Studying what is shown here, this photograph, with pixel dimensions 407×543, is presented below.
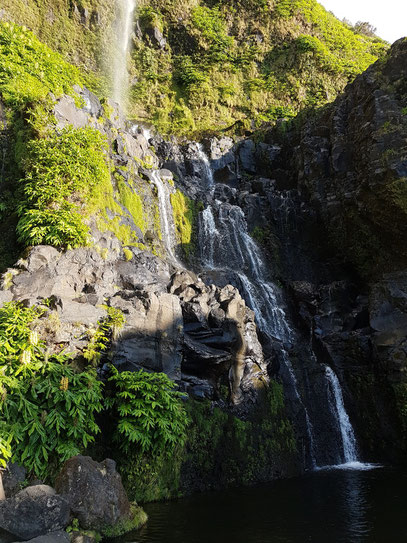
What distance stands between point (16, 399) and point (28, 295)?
3467mm

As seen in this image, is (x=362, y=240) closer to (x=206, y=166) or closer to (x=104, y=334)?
(x=206, y=166)

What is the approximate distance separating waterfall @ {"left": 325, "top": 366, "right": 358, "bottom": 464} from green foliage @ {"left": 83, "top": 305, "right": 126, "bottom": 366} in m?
9.35

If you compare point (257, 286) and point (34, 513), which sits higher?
point (257, 286)

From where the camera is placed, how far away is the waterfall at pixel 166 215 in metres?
20.4

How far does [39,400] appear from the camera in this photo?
8742 millimetres

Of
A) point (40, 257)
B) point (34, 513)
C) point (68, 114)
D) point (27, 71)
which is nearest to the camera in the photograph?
point (34, 513)

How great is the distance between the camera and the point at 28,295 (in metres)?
11.1

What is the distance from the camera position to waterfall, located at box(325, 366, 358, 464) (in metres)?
15.0

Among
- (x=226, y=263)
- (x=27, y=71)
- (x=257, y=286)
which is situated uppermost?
(x=27, y=71)

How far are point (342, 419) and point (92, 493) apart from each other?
440 inches

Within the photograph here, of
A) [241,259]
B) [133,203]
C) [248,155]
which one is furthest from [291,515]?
[248,155]

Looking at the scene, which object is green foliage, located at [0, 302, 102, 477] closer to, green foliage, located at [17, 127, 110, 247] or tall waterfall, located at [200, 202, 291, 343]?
green foliage, located at [17, 127, 110, 247]

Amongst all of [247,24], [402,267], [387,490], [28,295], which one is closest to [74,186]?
[28,295]

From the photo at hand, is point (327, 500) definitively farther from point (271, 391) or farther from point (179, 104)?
point (179, 104)
